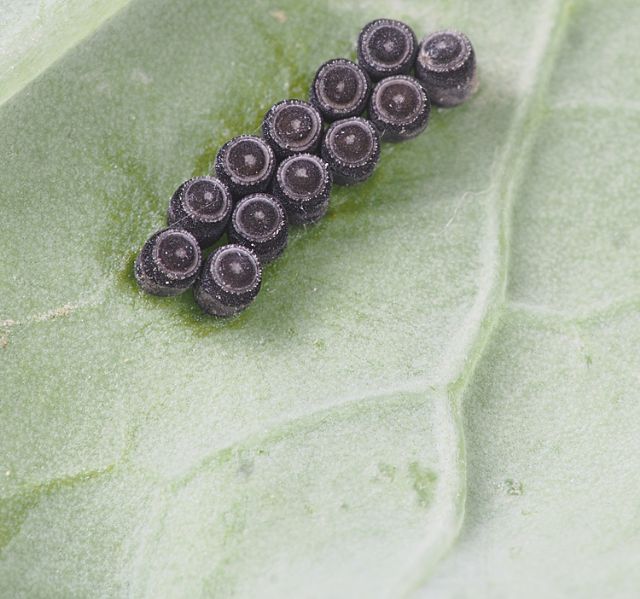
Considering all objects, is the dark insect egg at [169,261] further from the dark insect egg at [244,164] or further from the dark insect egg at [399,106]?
the dark insect egg at [399,106]

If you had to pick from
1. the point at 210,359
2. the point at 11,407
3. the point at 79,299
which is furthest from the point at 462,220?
the point at 11,407

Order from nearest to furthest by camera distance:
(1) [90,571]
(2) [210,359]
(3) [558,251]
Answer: (1) [90,571] < (2) [210,359] < (3) [558,251]

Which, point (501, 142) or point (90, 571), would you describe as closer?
point (90, 571)

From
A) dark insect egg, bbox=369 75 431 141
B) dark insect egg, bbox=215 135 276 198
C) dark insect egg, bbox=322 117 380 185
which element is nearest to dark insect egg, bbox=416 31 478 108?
dark insect egg, bbox=369 75 431 141

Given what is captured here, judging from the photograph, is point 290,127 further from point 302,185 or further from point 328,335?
point 328,335

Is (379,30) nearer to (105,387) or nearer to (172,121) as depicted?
(172,121)

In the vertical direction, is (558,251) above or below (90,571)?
below

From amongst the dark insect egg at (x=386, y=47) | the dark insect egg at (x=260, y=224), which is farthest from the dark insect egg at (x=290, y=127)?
the dark insect egg at (x=386, y=47)

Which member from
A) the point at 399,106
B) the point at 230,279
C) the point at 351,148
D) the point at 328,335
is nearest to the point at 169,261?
the point at 230,279
